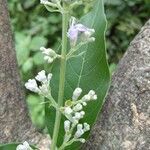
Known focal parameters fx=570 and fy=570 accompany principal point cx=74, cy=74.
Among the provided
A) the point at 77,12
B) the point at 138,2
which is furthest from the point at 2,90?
the point at 138,2

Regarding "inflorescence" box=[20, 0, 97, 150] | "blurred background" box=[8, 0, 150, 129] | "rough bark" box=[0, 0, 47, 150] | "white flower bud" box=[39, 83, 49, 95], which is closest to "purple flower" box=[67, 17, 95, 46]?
"inflorescence" box=[20, 0, 97, 150]

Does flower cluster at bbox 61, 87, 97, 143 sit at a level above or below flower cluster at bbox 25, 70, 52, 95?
below

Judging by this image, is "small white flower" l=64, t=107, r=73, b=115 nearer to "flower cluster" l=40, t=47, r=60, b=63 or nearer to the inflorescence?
the inflorescence

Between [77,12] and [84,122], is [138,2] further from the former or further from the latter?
[84,122]

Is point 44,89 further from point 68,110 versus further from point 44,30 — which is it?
point 44,30

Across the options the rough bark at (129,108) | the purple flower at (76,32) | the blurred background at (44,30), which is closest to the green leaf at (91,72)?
the rough bark at (129,108)

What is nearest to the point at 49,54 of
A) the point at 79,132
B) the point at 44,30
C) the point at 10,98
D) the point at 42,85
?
the point at 42,85
